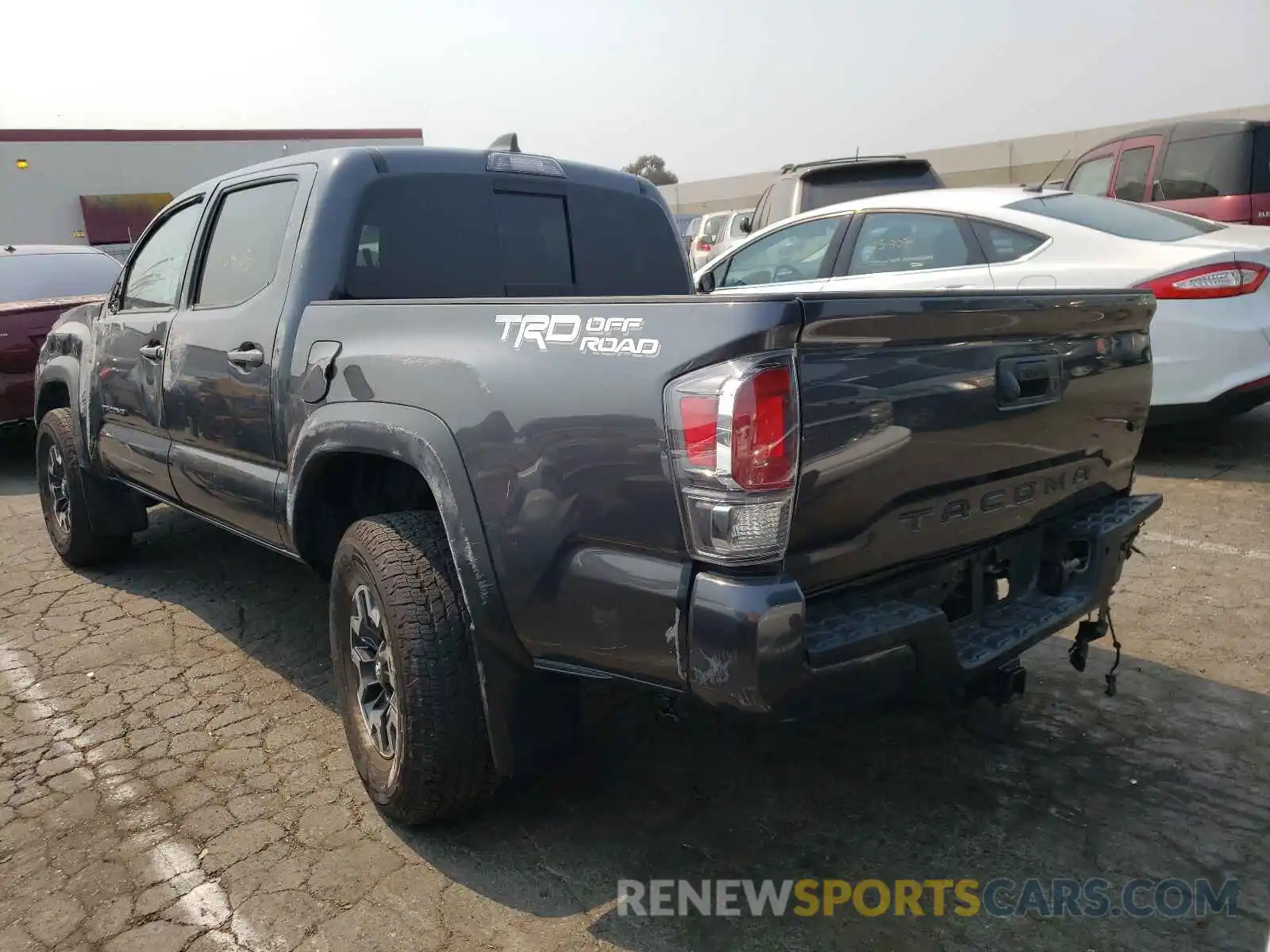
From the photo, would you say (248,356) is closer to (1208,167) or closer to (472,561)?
(472,561)

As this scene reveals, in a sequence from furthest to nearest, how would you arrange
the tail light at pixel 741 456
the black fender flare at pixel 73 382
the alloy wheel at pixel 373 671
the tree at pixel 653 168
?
1. the tree at pixel 653 168
2. the black fender flare at pixel 73 382
3. the alloy wheel at pixel 373 671
4. the tail light at pixel 741 456

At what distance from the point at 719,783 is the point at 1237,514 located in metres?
3.54

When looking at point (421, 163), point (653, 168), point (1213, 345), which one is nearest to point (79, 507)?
point (421, 163)

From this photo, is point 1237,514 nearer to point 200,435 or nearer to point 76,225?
point 200,435

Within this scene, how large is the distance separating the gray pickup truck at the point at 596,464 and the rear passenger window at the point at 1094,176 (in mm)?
8307

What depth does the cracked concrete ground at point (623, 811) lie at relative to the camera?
7.77 feet

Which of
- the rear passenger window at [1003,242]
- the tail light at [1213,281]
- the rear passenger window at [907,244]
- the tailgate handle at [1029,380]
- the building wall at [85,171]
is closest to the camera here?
the tailgate handle at [1029,380]

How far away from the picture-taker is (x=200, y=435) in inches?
145

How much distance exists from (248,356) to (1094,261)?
4515 mm

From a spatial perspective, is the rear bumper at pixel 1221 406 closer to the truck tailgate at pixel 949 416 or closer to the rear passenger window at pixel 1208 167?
the truck tailgate at pixel 949 416

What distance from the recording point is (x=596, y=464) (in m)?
2.13

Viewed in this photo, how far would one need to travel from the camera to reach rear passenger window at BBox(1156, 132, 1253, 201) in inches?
348

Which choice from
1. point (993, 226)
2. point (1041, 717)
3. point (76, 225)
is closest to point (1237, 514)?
point (993, 226)

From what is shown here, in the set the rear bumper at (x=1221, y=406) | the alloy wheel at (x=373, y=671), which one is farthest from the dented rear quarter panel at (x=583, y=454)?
the rear bumper at (x=1221, y=406)
